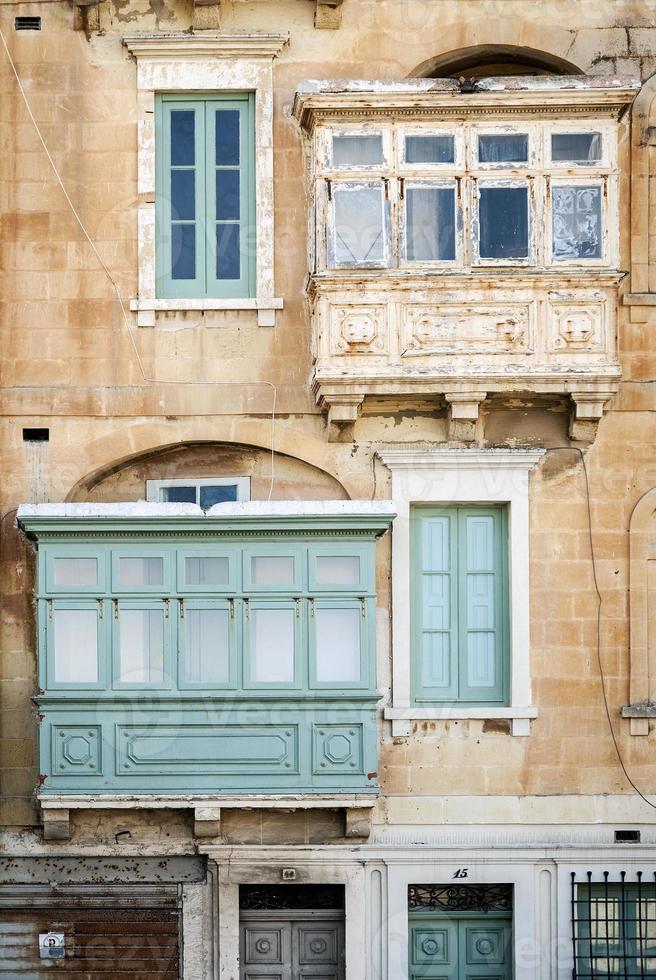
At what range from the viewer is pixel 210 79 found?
1780cm

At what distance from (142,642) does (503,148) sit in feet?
21.0

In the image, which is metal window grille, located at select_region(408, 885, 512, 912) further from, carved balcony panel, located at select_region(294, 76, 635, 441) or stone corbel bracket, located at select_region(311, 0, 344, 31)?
stone corbel bracket, located at select_region(311, 0, 344, 31)

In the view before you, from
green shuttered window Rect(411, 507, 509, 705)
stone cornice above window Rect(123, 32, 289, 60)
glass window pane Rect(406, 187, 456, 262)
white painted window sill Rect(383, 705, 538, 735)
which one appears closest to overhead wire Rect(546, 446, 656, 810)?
white painted window sill Rect(383, 705, 538, 735)

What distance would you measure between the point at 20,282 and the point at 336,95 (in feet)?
12.8

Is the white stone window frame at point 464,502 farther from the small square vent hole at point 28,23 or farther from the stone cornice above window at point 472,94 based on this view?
the small square vent hole at point 28,23

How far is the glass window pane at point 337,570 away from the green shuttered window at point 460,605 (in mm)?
835

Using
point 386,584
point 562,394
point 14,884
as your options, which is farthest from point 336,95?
point 14,884

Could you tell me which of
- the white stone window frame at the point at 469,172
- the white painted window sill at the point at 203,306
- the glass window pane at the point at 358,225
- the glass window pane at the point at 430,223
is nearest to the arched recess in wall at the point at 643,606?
the white stone window frame at the point at 469,172

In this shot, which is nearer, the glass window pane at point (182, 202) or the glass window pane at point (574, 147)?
A: the glass window pane at point (574, 147)

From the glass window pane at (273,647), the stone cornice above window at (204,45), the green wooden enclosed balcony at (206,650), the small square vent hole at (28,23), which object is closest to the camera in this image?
the green wooden enclosed balcony at (206,650)

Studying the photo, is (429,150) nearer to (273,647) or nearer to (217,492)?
(217,492)

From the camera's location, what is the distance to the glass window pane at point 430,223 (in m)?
17.3

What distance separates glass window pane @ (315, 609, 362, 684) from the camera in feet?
56.0

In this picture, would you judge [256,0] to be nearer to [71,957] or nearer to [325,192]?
[325,192]
